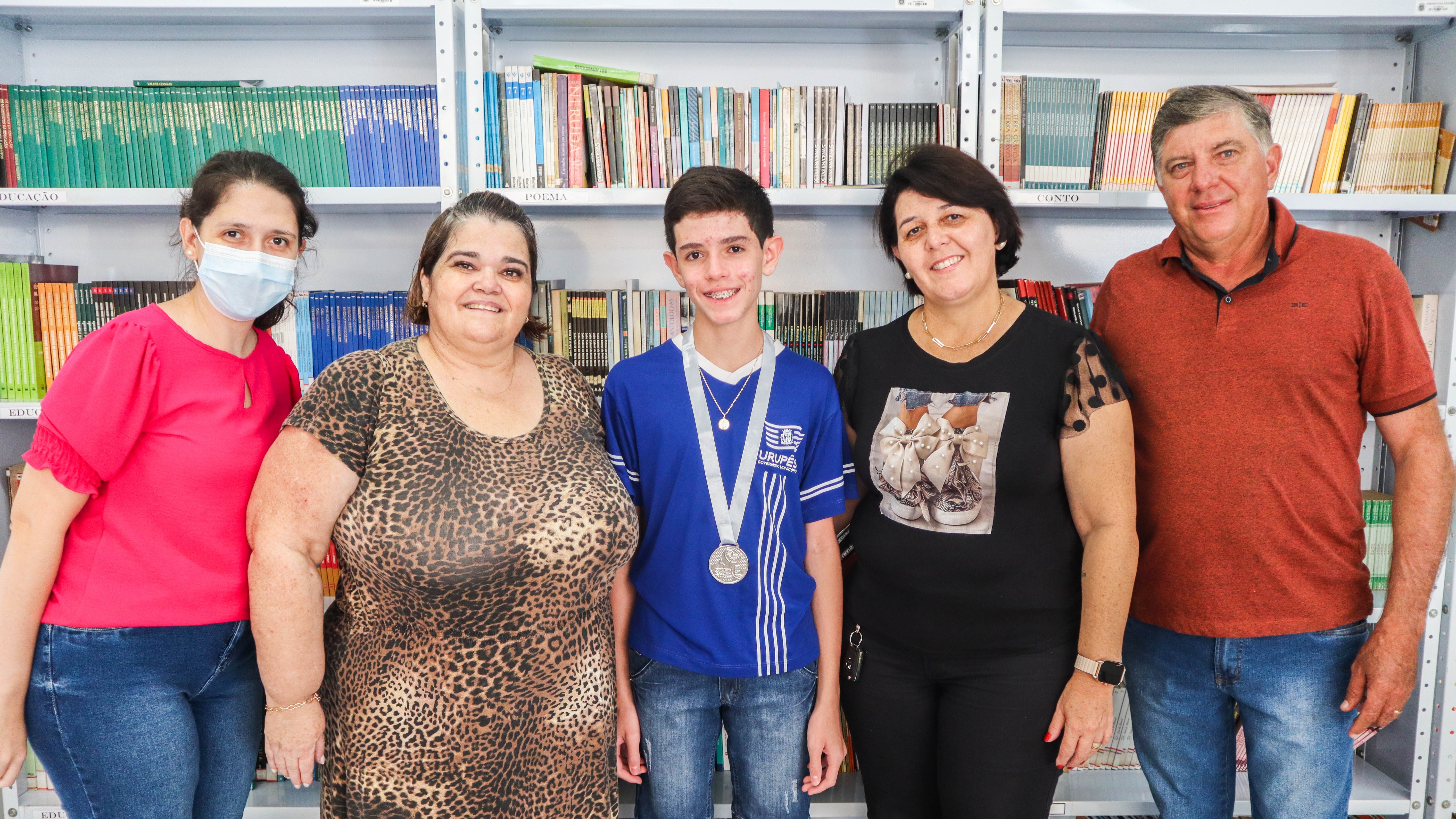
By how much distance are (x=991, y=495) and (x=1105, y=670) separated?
0.39m

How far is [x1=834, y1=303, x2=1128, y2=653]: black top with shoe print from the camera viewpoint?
1.53 metres

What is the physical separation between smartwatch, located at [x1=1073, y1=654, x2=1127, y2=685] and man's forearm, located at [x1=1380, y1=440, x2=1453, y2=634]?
1.92 feet

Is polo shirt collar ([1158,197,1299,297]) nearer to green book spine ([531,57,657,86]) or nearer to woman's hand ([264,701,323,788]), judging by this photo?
green book spine ([531,57,657,86])

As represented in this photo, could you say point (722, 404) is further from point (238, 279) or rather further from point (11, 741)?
point (11, 741)

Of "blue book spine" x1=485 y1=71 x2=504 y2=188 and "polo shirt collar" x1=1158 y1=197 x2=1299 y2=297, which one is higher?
"blue book spine" x1=485 y1=71 x2=504 y2=188

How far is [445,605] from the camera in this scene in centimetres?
139

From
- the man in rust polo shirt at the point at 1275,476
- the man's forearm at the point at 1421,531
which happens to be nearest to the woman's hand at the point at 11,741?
the man in rust polo shirt at the point at 1275,476

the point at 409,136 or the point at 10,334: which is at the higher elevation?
the point at 409,136

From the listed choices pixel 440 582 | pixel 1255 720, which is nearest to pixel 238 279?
pixel 440 582

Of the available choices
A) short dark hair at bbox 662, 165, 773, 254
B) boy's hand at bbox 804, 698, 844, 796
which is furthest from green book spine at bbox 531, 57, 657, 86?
boy's hand at bbox 804, 698, 844, 796

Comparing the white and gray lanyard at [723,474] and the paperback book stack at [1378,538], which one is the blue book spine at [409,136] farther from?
the paperback book stack at [1378,538]

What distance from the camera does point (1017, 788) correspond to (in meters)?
1.51

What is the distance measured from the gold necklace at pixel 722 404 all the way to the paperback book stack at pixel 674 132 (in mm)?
787

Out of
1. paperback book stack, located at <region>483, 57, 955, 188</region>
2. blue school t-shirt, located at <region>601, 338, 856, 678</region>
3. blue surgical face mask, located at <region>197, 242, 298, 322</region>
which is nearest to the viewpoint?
blue surgical face mask, located at <region>197, 242, 298, 322</region>
